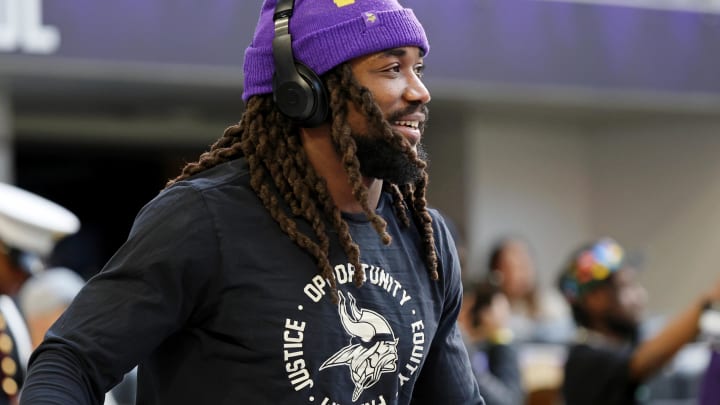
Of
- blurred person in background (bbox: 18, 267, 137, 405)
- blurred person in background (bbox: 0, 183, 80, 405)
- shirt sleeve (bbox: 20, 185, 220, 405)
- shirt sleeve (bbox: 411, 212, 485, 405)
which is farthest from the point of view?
blurred person in background (bbox: 18, 267, 137, 405)

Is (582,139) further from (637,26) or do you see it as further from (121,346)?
(121,346)

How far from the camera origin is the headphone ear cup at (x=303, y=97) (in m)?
2.01

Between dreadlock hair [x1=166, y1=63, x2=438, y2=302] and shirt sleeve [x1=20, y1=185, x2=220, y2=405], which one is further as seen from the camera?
dreadlock hair [x1=166, y1=63, x2=438, y2=302]

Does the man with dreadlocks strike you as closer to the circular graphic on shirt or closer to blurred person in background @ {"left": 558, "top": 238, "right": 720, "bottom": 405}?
the circular graphic on shirt

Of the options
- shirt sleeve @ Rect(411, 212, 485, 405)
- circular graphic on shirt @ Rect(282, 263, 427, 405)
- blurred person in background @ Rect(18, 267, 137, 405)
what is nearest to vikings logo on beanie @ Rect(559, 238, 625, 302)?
blurred person in background @ Rect(18, 267, 137, 405)

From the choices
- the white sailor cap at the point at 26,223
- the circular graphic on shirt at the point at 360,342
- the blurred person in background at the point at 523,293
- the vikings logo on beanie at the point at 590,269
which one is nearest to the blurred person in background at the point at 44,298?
the white sailor cap at the point at 26,223

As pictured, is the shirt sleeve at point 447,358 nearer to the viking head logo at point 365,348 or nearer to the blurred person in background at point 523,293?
the viking head logo at point 365,348

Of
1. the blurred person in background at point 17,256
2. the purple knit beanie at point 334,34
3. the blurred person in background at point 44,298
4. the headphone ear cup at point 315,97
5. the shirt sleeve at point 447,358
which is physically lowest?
the blurred person in background at point 44,298

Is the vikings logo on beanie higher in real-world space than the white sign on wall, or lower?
lower

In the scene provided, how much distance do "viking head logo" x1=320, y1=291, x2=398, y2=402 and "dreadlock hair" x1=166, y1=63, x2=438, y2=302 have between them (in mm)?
53

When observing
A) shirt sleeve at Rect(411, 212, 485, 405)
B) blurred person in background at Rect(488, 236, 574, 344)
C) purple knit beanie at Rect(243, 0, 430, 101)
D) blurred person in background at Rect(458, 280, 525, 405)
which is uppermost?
purple knit beanie at Rect(243, 0, 430, 101)

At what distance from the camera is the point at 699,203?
992cm

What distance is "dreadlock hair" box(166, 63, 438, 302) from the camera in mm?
2012

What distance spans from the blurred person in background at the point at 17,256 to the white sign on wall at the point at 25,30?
88.5 inches
